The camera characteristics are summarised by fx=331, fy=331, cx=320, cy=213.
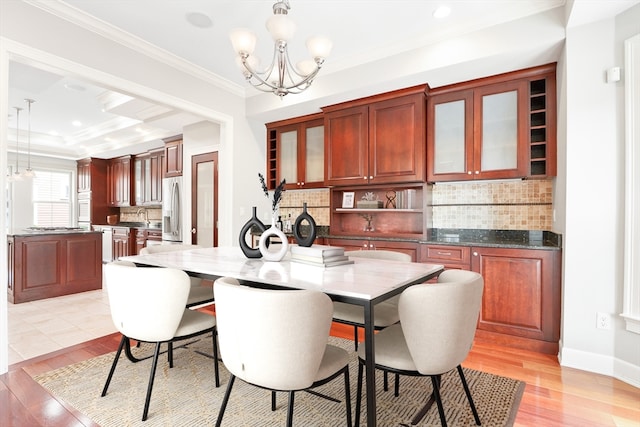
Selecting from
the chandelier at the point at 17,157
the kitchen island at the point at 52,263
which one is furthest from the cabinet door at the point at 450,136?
the chandelier at the point at 17,157

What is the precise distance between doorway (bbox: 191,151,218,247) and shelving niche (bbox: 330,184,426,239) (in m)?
1.87

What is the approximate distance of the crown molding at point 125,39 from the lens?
259 centimetres

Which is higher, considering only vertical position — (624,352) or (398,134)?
(398,134)

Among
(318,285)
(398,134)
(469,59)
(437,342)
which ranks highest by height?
(469,59)

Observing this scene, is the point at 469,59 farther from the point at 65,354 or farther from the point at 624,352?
the point at 65,354

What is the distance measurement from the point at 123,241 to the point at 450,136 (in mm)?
6722

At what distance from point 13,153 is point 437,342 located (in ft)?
31.1

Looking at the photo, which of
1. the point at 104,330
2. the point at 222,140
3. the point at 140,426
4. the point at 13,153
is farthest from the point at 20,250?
the point at 13,153

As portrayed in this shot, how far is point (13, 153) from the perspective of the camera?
23.8 ft

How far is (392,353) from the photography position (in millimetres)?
1508

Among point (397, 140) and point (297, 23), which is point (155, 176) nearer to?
point (297, 23)

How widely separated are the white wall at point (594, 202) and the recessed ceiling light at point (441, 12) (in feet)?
2.97

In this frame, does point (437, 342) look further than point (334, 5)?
No

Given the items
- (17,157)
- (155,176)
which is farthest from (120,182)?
(17,157)
